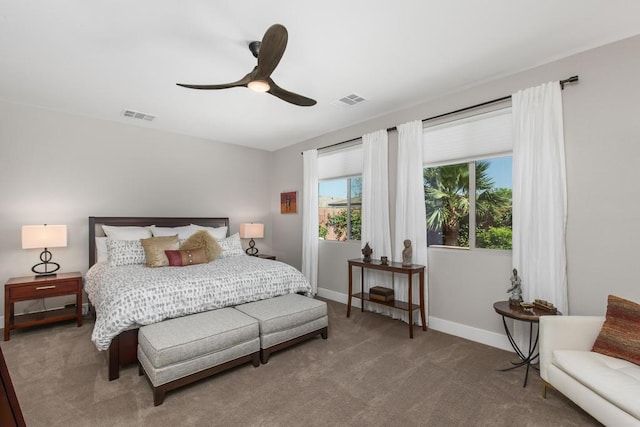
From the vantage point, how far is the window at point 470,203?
322 centimetres

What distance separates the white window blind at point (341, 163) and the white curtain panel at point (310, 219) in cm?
12

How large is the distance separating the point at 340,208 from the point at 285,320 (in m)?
2.52

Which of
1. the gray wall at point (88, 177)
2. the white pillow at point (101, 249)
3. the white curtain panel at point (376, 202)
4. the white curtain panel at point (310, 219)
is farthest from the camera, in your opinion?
the white curtain panel at point (310, 219)

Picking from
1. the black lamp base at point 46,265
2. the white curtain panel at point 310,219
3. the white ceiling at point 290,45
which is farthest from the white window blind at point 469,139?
the black lamp base at point 46,265

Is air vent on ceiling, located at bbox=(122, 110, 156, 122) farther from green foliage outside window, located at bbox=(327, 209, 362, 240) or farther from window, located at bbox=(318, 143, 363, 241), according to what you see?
green foliage outside window, located at bbox=(327, 209, 362, 240)

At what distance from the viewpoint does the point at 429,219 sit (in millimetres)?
3744

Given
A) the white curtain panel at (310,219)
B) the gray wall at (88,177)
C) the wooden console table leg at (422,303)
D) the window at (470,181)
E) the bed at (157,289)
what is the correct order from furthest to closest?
the white curtain panel at (310,219) → the gray wall at (88,177) → the wooden console table leg at (422,303) → the window at (470,181) → the bed at (157,289)

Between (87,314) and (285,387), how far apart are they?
338cm

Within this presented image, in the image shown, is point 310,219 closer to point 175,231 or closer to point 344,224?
point 344,224

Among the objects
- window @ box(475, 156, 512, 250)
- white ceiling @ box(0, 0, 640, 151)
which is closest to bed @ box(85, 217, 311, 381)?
white ceiling @ box(0, 0, 640, 151)

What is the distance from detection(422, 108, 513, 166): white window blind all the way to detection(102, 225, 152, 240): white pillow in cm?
391

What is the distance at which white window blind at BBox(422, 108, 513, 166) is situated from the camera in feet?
10.2

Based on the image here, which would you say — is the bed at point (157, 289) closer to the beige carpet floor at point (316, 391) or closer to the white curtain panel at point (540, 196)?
the beige carpet floor at point (316, 391)

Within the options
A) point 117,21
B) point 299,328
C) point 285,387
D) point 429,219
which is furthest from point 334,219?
point 117,21
